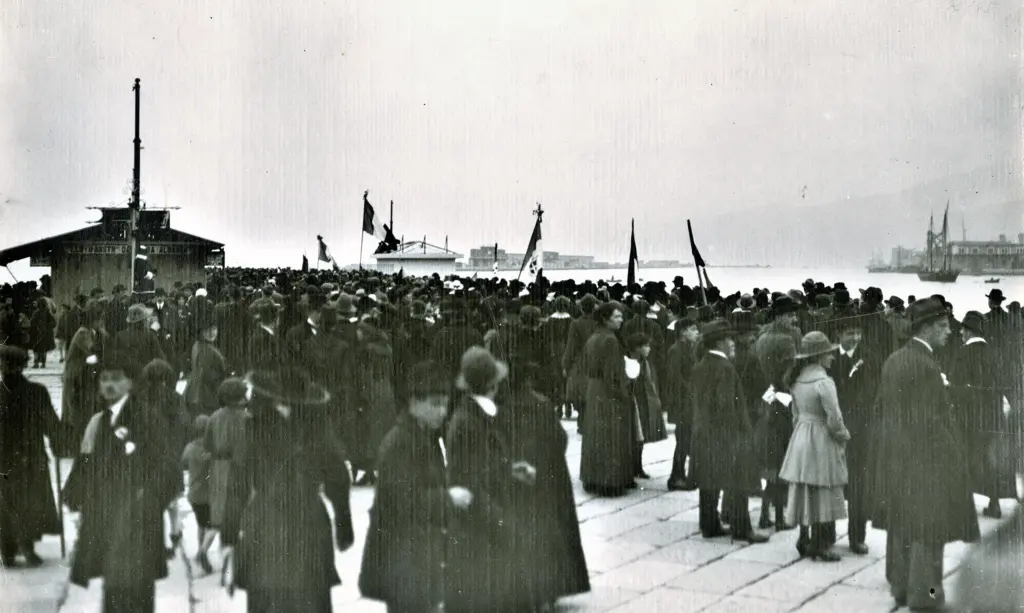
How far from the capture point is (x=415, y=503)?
4.71 m

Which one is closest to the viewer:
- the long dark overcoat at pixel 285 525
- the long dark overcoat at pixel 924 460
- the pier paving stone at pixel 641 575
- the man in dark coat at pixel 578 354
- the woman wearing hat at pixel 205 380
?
the long dark overcoat at pixel 285 525

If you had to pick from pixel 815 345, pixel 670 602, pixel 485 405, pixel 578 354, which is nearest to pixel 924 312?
pixel 815 345

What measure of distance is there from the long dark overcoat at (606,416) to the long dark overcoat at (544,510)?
301cm

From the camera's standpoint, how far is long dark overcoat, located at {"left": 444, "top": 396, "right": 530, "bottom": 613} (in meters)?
4.82

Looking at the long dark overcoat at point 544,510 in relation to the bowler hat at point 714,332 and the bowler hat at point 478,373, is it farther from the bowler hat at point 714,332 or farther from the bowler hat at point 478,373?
the bowler hat at point 714,332

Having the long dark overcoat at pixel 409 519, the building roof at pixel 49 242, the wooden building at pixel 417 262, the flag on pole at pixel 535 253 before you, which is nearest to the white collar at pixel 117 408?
the long dark overcoat at pixel 409 519

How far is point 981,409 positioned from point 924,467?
3285 millimetres

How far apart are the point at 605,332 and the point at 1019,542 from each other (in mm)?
3940

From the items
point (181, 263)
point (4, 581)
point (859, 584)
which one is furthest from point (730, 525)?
point (181, 263)

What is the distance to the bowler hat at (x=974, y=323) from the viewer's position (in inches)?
355

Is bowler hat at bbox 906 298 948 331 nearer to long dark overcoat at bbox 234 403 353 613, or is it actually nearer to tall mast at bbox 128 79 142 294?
long dark overcoat at bbox 234 403 353 613

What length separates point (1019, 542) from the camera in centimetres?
766

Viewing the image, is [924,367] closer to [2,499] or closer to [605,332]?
[605,332]

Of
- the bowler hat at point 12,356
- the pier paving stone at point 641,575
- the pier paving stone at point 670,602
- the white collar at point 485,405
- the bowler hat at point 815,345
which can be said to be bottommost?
the pier paving stone at point 641,575
